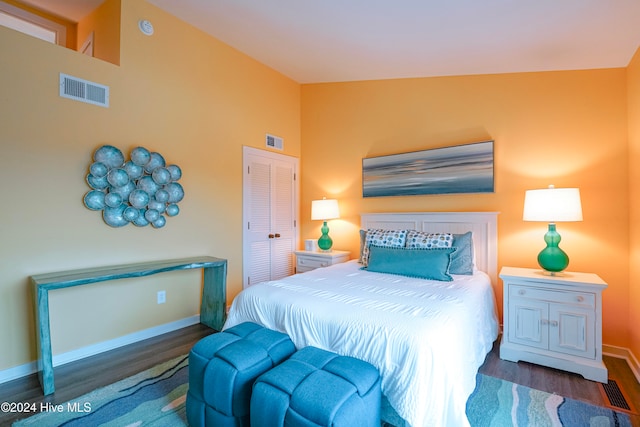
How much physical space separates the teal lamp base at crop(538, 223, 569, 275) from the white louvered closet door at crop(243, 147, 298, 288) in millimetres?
2914

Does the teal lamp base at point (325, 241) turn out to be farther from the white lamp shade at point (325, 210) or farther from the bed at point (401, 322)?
the bed at point (401, 322)

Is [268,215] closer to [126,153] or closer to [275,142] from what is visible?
[275,142]

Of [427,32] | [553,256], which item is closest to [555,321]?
[553,256]

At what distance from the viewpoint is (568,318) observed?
2229 millimetres

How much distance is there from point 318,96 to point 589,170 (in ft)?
10.5

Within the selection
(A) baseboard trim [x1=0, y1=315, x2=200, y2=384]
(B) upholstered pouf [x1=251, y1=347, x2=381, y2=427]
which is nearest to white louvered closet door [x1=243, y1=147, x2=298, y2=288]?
(A) baseboard trim [x1=0, y1=315, x2=200, y2=384]

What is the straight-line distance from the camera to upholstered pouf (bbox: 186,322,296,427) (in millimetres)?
1496

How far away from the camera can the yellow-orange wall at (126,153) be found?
2.20 metres

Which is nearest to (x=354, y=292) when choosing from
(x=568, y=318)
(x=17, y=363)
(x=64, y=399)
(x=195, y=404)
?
(x=195, y=404)

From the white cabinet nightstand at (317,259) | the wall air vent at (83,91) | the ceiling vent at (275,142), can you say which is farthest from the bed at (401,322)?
the wall air vent at (83,91)

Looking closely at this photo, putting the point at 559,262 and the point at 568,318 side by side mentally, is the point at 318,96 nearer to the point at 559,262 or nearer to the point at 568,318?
the point at 559,262

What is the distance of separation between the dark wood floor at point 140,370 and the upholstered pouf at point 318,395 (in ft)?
4.64

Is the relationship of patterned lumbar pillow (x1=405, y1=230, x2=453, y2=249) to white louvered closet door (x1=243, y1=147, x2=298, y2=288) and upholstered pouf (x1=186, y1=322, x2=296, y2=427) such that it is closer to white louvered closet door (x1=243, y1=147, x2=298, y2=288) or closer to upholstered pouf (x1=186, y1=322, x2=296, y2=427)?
upholstered pouf (x1=186, y1=322, x2=296, y2=427)

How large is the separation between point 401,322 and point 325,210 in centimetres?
233
